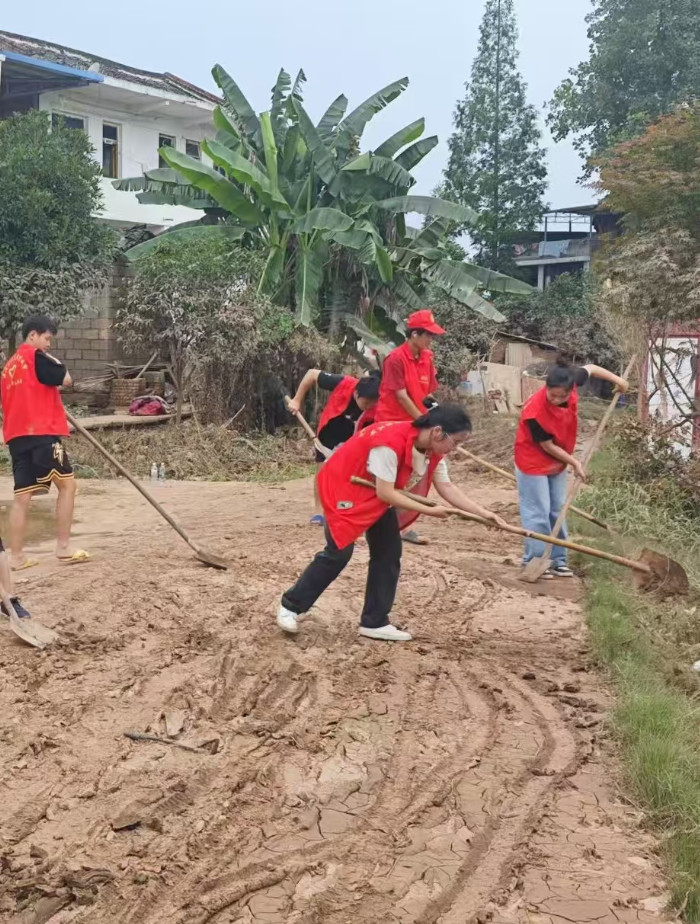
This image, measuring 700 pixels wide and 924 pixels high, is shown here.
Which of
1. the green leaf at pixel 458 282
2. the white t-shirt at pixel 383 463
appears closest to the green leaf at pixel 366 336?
the green leaf at pixel 458 282

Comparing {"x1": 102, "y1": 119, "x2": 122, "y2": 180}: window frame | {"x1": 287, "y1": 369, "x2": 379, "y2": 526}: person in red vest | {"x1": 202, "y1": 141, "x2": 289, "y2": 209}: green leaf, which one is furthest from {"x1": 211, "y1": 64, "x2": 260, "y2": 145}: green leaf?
{"x1": 287, "y1": 369, "x2": 379, "y2": 526}: person in red vest

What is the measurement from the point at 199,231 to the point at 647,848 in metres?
15.0

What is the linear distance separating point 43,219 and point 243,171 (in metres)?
3.68

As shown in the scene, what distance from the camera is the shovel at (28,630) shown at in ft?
17.5

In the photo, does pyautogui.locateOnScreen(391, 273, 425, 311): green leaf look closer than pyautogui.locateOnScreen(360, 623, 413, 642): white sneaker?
No

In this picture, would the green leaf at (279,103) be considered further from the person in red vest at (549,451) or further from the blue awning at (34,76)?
the person in red vest at (549,451)

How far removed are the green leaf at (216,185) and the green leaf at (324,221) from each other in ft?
3.21

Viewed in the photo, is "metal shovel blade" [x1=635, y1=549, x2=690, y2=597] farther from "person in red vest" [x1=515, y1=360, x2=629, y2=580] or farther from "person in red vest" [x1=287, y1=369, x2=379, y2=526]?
"person in red vest" [x1=287, y1=369, x2=379, y2=526]

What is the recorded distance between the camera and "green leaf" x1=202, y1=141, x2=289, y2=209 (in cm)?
1529

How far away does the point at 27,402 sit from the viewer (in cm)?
709

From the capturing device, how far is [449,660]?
5.51 m

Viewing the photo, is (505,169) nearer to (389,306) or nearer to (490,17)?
(490,17)

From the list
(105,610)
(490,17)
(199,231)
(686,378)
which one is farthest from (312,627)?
(490,17)

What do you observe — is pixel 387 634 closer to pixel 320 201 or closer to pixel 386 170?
pixel 386 170
